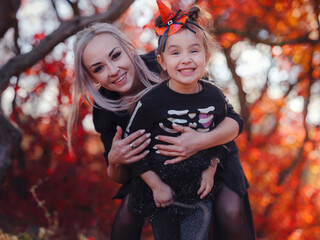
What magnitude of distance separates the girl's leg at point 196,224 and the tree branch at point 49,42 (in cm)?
199

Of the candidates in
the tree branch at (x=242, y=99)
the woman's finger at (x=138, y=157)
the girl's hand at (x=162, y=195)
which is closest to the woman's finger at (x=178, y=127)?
the woman's finger at (x=138, y=157)

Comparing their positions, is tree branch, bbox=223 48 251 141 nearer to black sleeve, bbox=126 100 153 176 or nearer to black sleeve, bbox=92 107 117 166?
black sleeve, bbox=92 107 117 166

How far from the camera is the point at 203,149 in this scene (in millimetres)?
2205

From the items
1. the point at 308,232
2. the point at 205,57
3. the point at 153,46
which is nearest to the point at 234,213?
the point at 205,57

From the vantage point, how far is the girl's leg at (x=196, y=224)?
219cm

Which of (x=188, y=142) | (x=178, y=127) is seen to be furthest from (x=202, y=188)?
(x=178, y=127)

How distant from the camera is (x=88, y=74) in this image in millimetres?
2602

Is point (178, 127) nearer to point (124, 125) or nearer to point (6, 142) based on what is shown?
point (124, 125)

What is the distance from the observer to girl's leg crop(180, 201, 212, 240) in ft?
7.18

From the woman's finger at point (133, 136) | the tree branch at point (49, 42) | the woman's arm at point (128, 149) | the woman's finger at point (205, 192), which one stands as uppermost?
the tree branch at point (49, 42)

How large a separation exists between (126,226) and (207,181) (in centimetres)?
74

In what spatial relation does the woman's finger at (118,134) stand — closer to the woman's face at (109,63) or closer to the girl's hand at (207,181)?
the woman's face at (109,63)

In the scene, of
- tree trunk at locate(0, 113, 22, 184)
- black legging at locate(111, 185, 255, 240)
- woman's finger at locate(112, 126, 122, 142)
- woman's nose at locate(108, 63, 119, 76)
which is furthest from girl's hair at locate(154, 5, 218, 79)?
tree trunk at locate(0, 113, 22, 184)

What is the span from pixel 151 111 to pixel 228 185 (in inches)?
30.4
